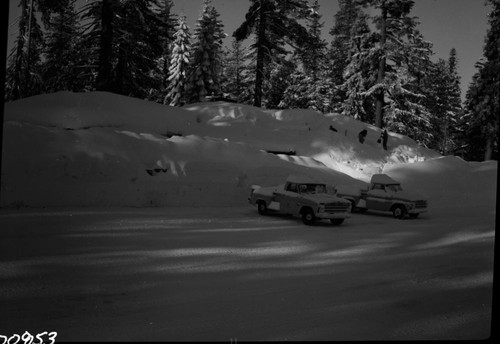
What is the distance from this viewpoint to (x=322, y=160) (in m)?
23.8

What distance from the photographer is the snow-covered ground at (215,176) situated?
8672 mm

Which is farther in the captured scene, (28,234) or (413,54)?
(413,54)

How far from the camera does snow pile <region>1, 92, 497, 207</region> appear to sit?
1330 centimetres

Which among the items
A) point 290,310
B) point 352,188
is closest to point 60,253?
point 290,310

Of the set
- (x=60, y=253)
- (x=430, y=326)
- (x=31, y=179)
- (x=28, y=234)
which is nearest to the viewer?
(x=430, y=326)

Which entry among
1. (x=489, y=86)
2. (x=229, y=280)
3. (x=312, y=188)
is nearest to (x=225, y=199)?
(x=312, y=188)

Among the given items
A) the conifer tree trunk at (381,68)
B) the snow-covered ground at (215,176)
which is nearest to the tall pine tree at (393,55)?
the conifer tree trunk at (381,68)

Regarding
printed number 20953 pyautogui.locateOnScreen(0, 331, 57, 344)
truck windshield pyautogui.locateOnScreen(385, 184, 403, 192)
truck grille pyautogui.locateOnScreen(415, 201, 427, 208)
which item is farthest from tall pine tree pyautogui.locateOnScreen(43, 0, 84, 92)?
printed number 20953 pyautogui.locateOnScreen(0, 331, 57, 344)

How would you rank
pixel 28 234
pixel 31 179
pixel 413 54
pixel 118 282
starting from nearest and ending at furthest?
pixel 118 282 < pixel 28 234 < pixel 31 179 < pixel 413 54

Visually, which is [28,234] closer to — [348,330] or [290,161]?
[348,330]

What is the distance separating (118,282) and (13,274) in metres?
1.72

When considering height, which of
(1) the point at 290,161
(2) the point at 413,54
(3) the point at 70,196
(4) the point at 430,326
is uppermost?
(2) the point at 413,54

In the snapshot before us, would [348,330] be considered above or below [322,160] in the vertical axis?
below

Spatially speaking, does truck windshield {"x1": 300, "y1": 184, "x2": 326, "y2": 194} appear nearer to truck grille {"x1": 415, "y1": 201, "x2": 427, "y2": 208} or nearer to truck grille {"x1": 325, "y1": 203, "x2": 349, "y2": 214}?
truck grille {"x1": 325, "y1": 203, "x2": 349, "y2": 214}
